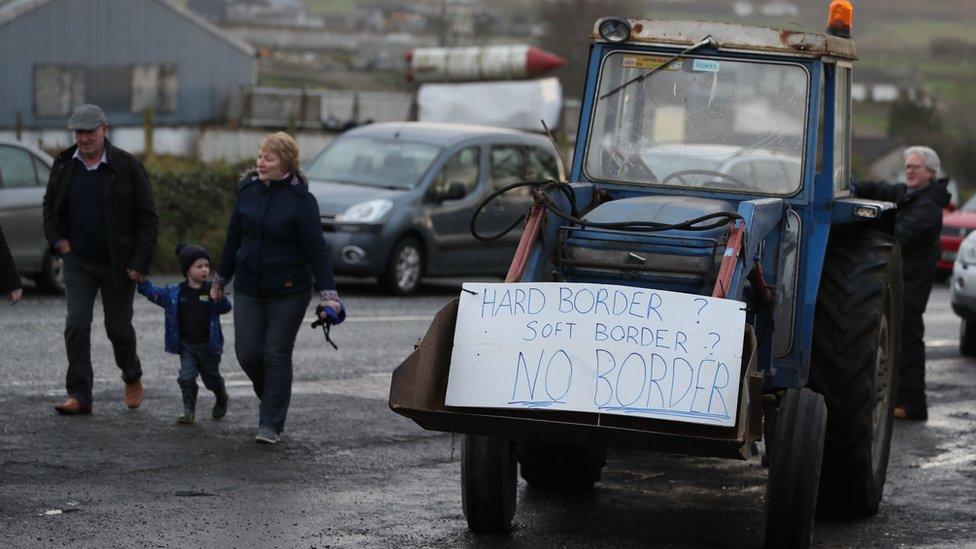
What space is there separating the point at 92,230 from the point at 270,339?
1397mm

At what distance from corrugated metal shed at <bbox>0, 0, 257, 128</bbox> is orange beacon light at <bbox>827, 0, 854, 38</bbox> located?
47.8 metres

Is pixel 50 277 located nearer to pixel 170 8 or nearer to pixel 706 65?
pixel 706 65

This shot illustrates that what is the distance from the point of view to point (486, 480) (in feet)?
23.9

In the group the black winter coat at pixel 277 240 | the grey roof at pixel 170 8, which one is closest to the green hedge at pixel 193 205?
the black winter coat at pixel 277 240

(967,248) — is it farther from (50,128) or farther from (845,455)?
(50,128)

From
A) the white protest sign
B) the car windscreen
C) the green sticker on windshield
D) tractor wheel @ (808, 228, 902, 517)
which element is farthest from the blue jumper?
the car windscreen

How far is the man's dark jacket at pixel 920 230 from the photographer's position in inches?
452

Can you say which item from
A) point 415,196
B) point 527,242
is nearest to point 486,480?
point 527,242

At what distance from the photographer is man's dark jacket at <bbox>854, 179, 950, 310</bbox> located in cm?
1147

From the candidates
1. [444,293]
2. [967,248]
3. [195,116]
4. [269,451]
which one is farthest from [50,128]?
[269,451]

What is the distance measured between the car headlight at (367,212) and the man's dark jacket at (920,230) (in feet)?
24.0

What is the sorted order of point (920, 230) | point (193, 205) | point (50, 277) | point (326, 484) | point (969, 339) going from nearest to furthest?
point (326, 484), point (920, 230), point (969, 339), point (50, 277), point (193, 205)

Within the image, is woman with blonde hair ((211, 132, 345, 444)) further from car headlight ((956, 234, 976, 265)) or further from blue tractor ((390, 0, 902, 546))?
car headlight ((956, 234, 976, 265))

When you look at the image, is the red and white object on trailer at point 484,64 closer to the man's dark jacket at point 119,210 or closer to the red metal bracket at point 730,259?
the man's dark jacket at point 119,210
